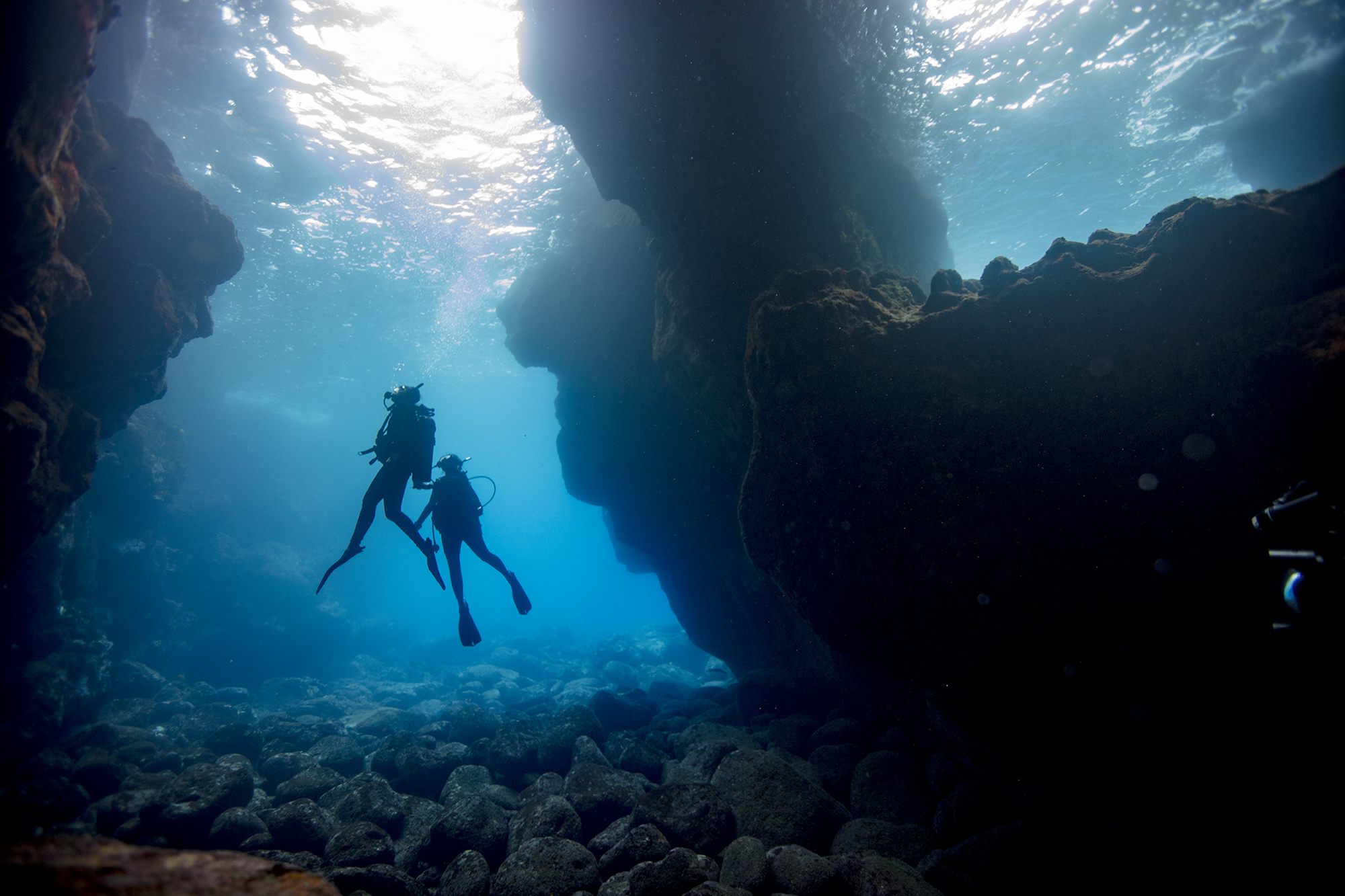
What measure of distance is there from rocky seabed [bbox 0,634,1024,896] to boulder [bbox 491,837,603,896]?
0.02 m

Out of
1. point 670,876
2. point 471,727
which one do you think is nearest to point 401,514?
point 670,876

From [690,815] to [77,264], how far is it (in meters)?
9.93

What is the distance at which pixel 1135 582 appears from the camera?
3455 mm

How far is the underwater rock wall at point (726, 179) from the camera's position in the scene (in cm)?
646

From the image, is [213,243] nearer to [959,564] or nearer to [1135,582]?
[959,564]

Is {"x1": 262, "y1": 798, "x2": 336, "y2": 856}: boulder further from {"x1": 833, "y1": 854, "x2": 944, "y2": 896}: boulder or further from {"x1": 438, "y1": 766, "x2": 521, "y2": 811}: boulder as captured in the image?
{"x1": 833, "y1": 854, "x2": 944, "y2": 896}: boulder

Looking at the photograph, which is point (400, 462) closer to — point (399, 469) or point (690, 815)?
point (399, 469)

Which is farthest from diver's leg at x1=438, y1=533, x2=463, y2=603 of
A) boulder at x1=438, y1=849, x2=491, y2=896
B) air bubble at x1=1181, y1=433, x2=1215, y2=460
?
air bubble at x1=1181, y1=433, x2=1215, y2=460

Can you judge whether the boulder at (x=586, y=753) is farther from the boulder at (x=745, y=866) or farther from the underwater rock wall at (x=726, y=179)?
the underwater rock wall at (x=726, y=179)

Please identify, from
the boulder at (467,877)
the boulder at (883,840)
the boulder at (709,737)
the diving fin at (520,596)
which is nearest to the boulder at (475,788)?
the boulder at (467,877)

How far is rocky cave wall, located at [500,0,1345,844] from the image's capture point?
127 inches

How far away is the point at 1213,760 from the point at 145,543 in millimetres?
27019

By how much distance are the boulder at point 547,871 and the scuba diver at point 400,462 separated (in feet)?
11.9

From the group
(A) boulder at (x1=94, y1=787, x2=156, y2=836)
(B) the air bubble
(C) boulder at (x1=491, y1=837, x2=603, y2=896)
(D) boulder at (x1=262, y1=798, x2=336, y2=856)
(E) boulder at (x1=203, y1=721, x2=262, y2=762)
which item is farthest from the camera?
(E) boulder at (x1=203, y1=721, x2=262, y2=762)
